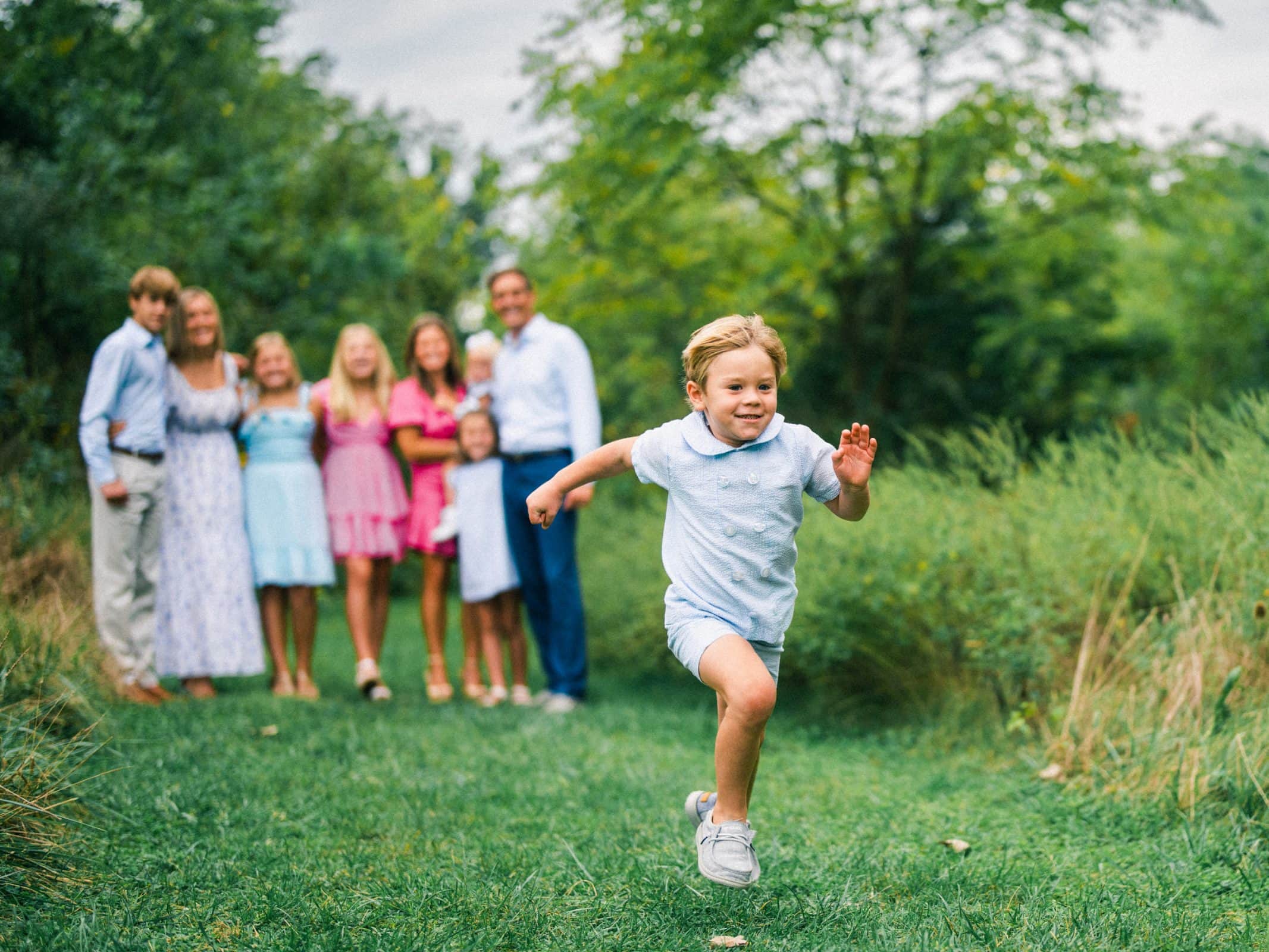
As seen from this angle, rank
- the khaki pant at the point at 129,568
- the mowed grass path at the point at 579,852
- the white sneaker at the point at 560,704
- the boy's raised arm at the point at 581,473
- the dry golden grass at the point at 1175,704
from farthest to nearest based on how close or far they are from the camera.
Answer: the white sneaker at the point at 560,704
the khaki pant at the point at 129,568
the dry golden grass at the point at 1175,704
the boy's raised arm at the point at 581,473
the mowed grass path at the point at 579,852

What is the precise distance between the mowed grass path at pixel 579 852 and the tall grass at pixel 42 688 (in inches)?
5.6

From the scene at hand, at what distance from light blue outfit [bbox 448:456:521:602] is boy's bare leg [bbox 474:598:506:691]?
0.18m

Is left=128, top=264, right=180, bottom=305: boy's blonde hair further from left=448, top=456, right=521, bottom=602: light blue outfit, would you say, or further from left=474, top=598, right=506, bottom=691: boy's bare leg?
left=474, top=598, right=506, bottom=691: boy's bare leg

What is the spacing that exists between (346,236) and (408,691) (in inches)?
310

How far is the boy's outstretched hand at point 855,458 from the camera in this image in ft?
9.57

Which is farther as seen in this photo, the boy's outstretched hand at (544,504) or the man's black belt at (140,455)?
the man's black belt at (140,455)

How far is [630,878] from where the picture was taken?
322 centimetres

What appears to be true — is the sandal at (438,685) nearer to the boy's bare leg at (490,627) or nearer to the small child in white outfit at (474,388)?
the boy's bare leg at (490,627)

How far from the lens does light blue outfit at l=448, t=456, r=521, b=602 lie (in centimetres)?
663

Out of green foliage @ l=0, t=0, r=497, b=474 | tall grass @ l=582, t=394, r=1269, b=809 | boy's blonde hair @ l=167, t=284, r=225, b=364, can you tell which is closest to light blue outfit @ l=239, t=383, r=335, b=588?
boy's blonde hair @ l=167, t=284, r=225, b=364

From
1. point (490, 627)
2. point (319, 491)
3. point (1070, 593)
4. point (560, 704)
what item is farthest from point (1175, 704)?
point (319, 491)

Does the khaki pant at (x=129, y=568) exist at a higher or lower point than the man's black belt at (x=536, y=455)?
lower

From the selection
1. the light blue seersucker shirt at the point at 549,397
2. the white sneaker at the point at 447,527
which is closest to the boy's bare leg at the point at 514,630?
the white sneaker at the point at 447,527

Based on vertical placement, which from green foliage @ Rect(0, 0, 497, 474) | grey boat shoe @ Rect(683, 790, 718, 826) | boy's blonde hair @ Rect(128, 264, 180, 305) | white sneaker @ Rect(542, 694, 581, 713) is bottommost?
white sneaker @ Rect(542, 694, 581, 713)
